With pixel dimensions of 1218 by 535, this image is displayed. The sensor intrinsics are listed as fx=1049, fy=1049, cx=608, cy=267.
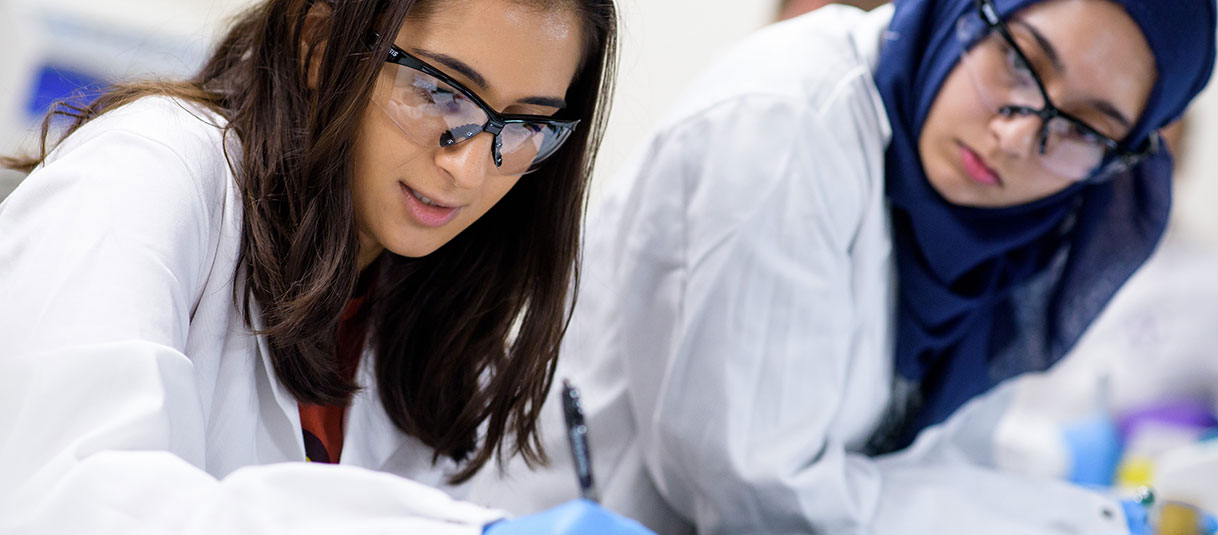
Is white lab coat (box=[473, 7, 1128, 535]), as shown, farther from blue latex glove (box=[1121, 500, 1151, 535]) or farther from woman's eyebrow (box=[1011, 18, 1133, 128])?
woman's eyebrow (box=[1011, 18, 1133, 128])

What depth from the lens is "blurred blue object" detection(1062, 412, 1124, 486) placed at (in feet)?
7.68

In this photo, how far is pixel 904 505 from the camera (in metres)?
1.53

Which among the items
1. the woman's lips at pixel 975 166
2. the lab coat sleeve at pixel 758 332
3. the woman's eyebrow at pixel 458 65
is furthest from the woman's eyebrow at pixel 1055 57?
the woman's eyebrow at pixel 458 65

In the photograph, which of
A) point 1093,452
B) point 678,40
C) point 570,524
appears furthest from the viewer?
point 678,40

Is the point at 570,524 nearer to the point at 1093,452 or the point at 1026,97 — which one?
the point at 1026,97

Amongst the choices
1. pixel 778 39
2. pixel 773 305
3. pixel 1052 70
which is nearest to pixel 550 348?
pixel 773 305

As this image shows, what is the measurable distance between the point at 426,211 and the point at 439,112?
0.41 feet

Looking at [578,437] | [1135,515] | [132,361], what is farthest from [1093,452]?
[132,361]

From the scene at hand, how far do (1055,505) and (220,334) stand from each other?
1.26 m

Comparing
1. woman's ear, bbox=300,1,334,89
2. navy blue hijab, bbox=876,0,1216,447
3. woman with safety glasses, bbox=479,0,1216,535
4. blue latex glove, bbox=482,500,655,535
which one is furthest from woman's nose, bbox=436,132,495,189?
navy blue hijab, bbox=876,0,1216,447

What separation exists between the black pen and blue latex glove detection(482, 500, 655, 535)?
749mm

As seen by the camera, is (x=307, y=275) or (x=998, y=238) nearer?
(x=307, y=275)

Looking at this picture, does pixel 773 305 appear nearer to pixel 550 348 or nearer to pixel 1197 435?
pixel 550 348

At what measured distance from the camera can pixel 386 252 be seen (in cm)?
129
